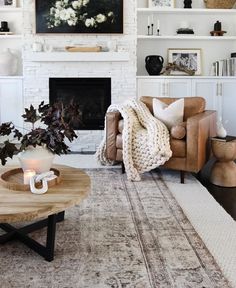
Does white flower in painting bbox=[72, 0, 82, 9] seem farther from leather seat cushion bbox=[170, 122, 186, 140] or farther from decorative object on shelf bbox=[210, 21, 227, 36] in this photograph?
leather seat cushion bbox=[170, 122, 186, 140]

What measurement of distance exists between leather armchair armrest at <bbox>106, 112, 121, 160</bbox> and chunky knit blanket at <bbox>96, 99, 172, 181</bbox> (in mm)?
102

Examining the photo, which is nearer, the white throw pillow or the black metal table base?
the black metal table base

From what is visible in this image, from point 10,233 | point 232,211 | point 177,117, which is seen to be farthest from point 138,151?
point 10,233

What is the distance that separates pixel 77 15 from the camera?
215 inches

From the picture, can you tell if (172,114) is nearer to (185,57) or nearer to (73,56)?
(73,56)

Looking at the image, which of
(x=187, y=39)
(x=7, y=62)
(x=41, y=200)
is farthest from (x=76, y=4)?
(x=41, y=200)

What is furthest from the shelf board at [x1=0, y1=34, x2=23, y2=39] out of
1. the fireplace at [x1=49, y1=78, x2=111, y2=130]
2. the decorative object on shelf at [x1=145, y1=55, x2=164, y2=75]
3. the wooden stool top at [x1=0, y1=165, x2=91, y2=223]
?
the wooden stool top at [x1=0, y1=165, x2=91, y2=223]

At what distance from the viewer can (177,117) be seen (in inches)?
159

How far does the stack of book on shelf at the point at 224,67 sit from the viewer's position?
5.63 meters

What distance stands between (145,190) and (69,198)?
148 centimetres

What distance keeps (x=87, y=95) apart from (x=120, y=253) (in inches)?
145

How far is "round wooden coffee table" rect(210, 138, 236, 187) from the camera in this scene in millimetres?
3705

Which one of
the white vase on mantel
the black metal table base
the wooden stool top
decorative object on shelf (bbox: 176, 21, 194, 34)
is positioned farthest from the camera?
decorative object on shelf (bbox: 176, 21, 194, 34)

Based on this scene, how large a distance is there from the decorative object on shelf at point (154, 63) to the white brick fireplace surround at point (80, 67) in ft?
0.73
